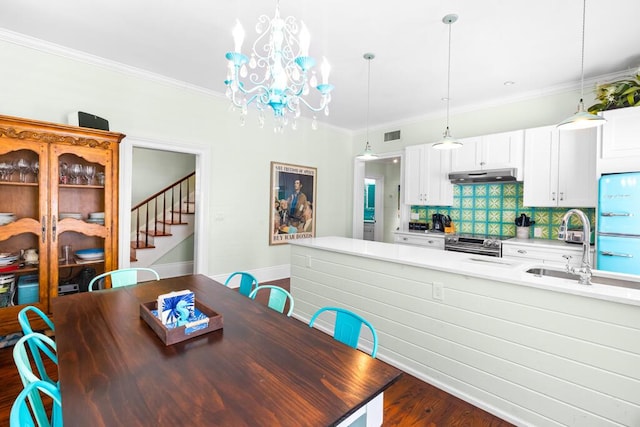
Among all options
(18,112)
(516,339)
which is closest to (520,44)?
(516,339)

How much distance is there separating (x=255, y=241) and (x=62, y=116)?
2773 mm

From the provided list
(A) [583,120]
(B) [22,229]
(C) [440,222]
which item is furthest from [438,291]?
(B) [22,229]

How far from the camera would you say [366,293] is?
2713 millimetres

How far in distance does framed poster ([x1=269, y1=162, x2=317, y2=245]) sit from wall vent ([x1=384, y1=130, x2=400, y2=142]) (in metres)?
1.46

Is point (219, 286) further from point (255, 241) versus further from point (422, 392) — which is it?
point (255, 241)

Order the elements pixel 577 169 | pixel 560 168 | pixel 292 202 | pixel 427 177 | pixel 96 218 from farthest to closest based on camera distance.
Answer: pixel 292 202 → pixel 427 177 → pixel 560 168 → pixel 577 169 → pixel 96 218

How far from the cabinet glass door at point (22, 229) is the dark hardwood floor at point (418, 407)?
0.68 metres

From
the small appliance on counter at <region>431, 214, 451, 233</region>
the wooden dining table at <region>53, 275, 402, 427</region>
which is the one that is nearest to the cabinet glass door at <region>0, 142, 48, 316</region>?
the wooden dining table at <region>53, 275, 402, 427</region>

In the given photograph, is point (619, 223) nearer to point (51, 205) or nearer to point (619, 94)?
point (619, 94)

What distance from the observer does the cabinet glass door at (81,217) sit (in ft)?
9.53

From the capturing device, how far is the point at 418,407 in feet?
6.62

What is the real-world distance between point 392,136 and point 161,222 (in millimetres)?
4570

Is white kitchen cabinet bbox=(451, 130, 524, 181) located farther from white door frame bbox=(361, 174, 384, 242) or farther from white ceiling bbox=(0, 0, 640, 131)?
white door frame bbox=(361, 174, 384, 242)

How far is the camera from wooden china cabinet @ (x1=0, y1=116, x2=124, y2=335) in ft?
8.71
